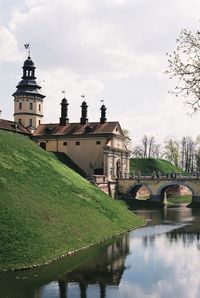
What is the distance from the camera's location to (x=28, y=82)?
3184 inches

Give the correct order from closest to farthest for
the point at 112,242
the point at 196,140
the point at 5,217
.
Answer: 1. the point at 5,217
2. the point at 112,242
3. the point at 196,140

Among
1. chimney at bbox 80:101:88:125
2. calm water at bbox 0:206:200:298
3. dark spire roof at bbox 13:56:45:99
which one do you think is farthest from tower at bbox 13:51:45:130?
calm water at bbox 0:206:200:298

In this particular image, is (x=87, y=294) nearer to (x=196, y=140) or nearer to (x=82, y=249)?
(x=82, y=249)

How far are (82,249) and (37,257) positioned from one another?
215 inches

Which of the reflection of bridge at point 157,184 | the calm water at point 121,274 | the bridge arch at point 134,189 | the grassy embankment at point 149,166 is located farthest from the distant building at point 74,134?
the calm water at point 121,274

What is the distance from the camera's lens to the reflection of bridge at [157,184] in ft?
245

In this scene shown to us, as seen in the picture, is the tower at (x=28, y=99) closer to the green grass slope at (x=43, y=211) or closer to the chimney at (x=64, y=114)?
the chimney at (x=64, y=114)

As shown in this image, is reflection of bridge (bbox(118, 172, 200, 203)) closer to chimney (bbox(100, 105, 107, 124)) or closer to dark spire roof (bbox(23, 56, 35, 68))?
chimney (bbox(100, 105, 107, 124))

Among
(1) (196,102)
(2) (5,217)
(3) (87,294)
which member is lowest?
(3) (87,294)

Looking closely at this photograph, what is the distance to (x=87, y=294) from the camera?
856 inches

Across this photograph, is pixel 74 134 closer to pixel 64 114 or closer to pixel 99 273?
pixel 64 114

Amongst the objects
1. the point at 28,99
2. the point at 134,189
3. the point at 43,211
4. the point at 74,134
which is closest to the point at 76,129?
the point at 74,134

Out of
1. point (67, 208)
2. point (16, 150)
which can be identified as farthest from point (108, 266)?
point (16, 150)

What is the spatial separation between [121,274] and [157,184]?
5123 centimetres
